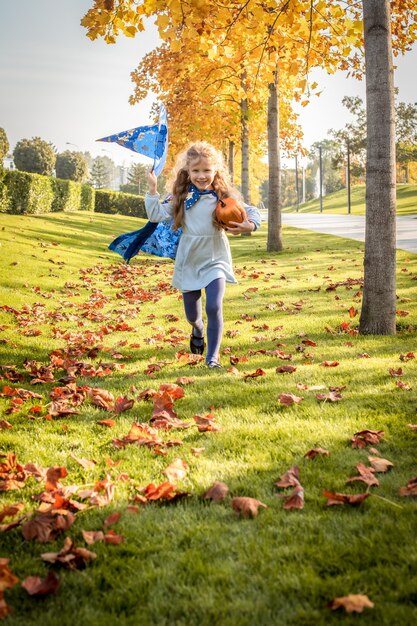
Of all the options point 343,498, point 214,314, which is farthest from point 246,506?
point 214,314

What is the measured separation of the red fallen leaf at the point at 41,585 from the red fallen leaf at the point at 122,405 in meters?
1.94

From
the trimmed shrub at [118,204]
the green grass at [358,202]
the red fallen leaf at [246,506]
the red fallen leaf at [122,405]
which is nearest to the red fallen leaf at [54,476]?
the red fallen leaf at [246,506]

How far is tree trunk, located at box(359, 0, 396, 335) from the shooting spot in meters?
5.53

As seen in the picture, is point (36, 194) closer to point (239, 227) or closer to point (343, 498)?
point (239, 227)

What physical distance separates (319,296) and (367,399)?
5081 mm

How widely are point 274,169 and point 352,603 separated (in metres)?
14.8

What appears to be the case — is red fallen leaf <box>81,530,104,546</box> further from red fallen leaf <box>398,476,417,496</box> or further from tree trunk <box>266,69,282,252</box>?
tree trunk <box>266,69,282,252</box>

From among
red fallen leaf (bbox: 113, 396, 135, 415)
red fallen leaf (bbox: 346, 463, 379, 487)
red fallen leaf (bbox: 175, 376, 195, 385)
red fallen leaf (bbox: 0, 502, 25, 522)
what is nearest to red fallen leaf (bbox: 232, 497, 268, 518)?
red fallen leaf (bbox: 346, 463, 379, 487)

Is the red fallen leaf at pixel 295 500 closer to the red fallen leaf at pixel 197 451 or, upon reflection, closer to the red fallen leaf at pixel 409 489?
the red fallen leaf at pixel 409 489

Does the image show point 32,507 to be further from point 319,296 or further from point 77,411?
point 319,296

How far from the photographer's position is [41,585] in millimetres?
1873

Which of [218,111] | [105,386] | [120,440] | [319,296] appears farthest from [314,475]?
[218,111]

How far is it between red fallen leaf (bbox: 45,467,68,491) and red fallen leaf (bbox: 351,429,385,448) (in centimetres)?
170

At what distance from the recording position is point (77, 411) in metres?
3.86
